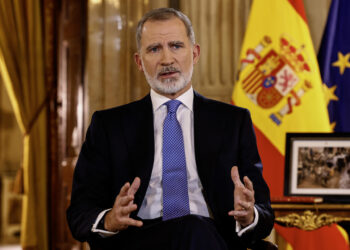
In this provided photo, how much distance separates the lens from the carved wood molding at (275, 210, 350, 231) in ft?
8.23

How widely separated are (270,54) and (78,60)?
2.35 metres

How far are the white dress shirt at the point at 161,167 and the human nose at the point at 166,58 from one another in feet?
0.50

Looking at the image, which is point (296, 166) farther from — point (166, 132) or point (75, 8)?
point (75, 8)

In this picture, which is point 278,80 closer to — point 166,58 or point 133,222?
point 166,58

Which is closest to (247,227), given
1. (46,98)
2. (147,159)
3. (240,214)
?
(240,214)

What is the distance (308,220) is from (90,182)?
1.19 metres

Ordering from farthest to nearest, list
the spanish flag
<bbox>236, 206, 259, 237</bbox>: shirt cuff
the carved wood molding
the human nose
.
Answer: the spanish flag
the carved wood molding
the human nose
<bbox>236, 206, 259, 237</bbox>: shirt cuff

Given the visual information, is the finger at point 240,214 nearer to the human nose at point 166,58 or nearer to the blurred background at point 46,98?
the human nose at point 166,58

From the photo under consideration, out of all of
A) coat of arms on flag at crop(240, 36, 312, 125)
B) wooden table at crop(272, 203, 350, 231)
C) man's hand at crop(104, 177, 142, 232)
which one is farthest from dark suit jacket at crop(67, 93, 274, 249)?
coat of arms on flag at crop(240, 36, 312, 125)

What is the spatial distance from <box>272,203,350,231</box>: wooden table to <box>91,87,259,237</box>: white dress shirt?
74cm

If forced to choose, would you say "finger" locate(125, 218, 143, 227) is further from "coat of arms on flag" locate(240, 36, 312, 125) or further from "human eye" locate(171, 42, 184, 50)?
"coat of arms on flag" locate(240, 36, 312, 125)

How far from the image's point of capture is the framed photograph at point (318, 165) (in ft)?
8.43

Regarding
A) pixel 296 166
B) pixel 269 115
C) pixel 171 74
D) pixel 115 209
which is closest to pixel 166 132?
pixel 171 74

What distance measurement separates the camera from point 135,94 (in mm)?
3369
